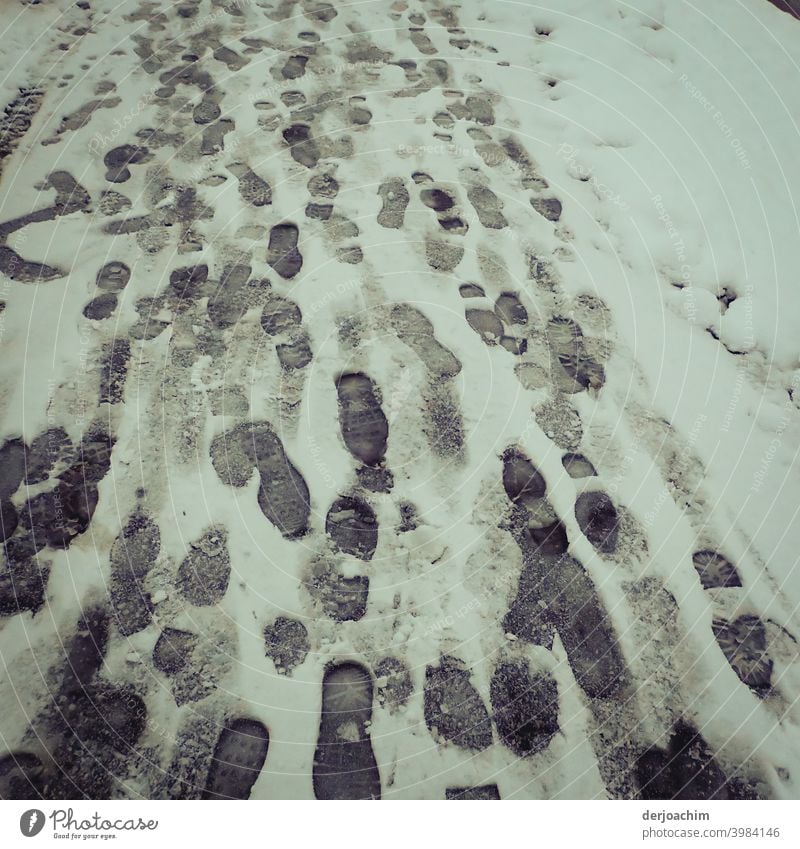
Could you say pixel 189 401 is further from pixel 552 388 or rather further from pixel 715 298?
pixel 715 298

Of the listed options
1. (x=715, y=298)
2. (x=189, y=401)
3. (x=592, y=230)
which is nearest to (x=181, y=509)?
(x=189, y=401)

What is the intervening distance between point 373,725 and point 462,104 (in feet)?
23.2

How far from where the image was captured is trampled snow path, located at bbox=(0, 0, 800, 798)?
3.81 metres

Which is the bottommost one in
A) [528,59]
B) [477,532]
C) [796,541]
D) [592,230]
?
[477,532]

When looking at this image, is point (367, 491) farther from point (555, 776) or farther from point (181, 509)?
point (555, 776)

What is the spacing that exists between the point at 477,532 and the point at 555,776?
1.80 meters

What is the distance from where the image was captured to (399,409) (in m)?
4.75

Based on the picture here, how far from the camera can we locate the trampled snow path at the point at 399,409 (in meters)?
3.81

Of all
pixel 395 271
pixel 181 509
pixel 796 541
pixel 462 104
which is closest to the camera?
pixel 181 509

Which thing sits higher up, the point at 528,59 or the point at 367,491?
the point at 528,59

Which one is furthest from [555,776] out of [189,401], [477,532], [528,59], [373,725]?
[528,59]

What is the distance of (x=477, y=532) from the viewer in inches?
172

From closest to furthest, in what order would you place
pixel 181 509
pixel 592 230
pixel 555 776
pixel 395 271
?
pixel 555 776, pixel 181 509, pixel 395 271, pixel 592 230

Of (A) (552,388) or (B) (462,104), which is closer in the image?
(A) (552,388)
